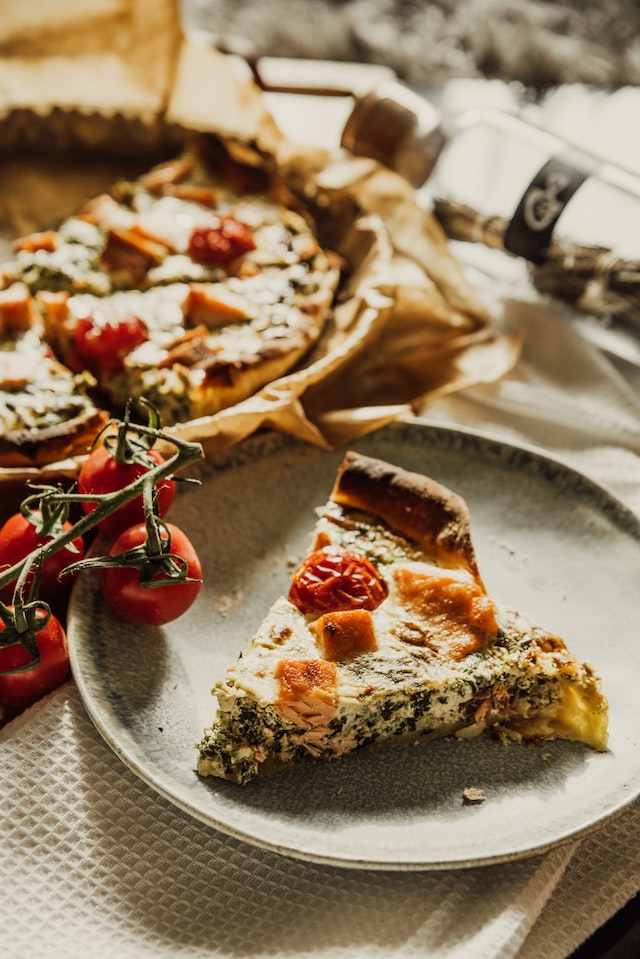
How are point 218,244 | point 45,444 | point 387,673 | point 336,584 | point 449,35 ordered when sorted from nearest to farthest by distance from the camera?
point 387,673 → point 336,584 → point 45,444 → point 218,244 → point 449,35

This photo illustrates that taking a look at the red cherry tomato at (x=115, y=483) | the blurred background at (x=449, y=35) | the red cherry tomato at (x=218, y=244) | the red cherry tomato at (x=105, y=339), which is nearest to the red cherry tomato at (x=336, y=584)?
the red cherry tomato at (x=115, y=483)

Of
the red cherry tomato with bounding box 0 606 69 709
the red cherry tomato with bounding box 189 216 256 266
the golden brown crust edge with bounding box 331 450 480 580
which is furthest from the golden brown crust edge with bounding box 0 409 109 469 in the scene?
the red cherry tomato with bounding box 189 216 256 266

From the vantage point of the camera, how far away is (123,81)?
4723 millimetres

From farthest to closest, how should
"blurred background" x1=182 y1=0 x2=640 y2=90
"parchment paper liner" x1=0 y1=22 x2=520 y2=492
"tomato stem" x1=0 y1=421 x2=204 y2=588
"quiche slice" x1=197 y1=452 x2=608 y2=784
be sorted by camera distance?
"blurred background" x1=182 y1=0 x2=640 y2=90 < "parchment paper liner" x1=0 y1=22 x2=520 y2=492 < "quiche slice" x1=197 y1=452 x2=608 y2=784 < "tomato stem" x1=0 y1=421 x2=204 y2=588

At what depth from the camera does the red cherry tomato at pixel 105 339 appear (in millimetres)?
3465

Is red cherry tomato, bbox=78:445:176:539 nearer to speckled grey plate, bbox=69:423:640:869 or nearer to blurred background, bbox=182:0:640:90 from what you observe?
speckled grey plate, bbox=69:423:640:869

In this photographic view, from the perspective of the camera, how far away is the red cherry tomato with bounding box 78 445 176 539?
8.72ft

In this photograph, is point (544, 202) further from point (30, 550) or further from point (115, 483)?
point (30, 550)

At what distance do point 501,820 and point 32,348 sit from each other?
212 cm

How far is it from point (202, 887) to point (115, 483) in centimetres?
98

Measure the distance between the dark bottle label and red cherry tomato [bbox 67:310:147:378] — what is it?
147cm

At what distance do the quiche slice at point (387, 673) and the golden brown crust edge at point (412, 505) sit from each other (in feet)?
0.05

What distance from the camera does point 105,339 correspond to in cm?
346

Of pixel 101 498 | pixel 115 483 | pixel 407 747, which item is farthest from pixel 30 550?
pixel 407 747
